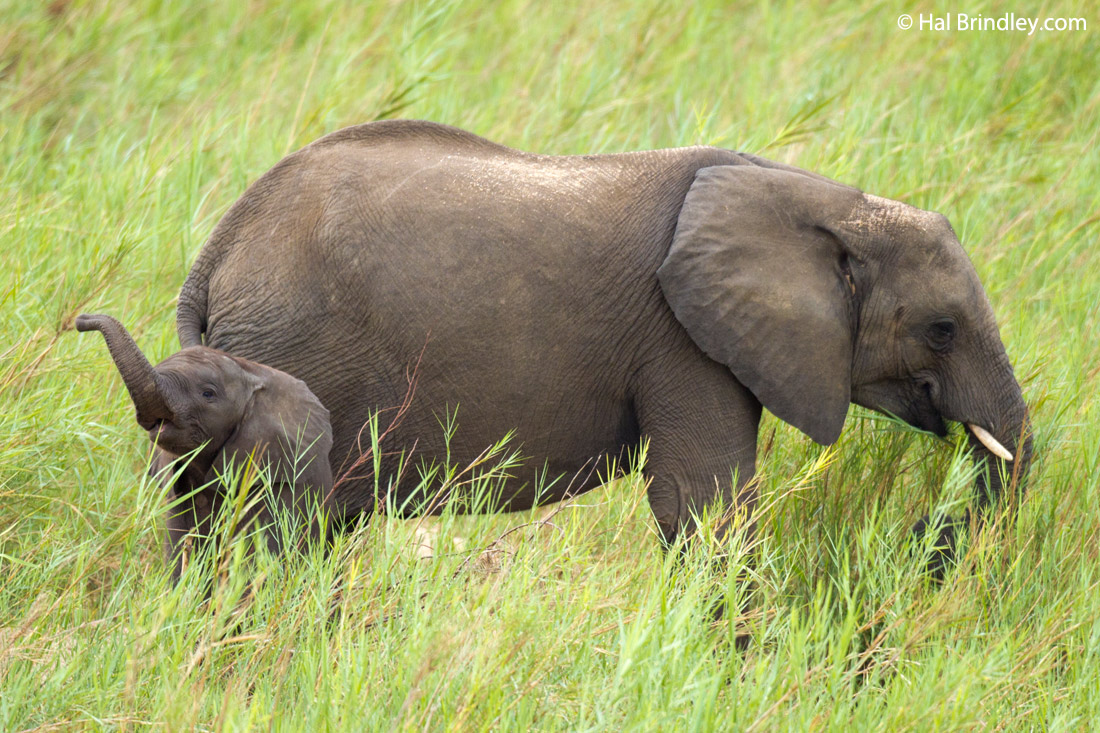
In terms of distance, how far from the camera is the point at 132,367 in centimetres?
316

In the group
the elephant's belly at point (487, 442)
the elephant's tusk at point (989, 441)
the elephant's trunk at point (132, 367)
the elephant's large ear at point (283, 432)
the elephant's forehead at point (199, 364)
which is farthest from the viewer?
the elephant's tusk at point (989, 441)

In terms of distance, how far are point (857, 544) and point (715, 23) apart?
449 cm

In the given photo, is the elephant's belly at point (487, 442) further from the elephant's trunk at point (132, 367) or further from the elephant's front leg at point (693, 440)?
the elephant's trunk at point (132, 367)

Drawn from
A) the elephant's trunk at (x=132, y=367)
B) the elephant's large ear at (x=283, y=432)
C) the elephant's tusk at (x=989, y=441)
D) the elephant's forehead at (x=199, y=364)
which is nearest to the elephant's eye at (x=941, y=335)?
the elephant's tusk at (x=989, y=441)

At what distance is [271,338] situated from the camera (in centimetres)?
381

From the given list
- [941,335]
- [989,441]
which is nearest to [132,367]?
[941,335]

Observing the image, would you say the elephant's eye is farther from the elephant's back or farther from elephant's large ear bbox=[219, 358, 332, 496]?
elephant's large ear bbox=[219, 358, 332, 496]

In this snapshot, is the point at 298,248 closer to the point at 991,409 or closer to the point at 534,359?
the point at 534,359

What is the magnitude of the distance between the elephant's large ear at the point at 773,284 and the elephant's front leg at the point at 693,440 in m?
0.09

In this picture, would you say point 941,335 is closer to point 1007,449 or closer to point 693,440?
point 1007,449

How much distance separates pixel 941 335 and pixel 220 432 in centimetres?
213

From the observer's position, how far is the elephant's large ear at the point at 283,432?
347 centimetres

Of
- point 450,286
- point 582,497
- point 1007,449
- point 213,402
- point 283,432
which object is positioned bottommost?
point 582,497

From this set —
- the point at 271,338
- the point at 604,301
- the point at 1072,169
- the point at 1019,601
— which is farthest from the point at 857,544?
the point at 1072,169
